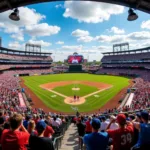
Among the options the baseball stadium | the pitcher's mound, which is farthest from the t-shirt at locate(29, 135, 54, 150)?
the pitcher's mound

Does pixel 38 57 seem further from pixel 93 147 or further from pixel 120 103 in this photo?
pixel 93 147

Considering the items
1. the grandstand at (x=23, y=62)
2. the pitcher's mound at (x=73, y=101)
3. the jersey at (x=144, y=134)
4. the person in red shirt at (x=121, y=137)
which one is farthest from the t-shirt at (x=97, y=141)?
the grandstand at (x=23, y=62)

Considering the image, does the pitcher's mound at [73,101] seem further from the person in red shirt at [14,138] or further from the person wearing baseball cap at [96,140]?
the person in red shirt at [14,138]

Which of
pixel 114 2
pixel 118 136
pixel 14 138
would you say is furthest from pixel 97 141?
pixel 114 2

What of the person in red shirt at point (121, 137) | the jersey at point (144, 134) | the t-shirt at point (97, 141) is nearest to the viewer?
the t-shirt at point (97, 141)

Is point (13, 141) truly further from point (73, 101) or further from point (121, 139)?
point (73, 101)

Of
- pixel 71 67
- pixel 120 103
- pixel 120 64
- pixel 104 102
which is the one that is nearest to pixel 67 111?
pixel 104 102

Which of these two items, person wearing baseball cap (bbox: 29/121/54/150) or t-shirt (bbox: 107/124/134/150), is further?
t-shirt (bbox: 107/124/134/150)

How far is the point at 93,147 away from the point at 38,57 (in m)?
114

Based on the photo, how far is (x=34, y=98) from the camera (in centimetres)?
3538

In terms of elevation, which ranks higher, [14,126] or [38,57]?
[38,57]

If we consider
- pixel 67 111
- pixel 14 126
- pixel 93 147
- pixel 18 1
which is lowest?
pixel 67 111

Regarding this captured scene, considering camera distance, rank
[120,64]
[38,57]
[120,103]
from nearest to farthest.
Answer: [120,103] < [120,64] < [38,57]

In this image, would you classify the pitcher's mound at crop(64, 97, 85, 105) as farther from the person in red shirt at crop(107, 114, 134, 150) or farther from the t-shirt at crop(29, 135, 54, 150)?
the t-shirt at crop(29, 135, 54, 150)
